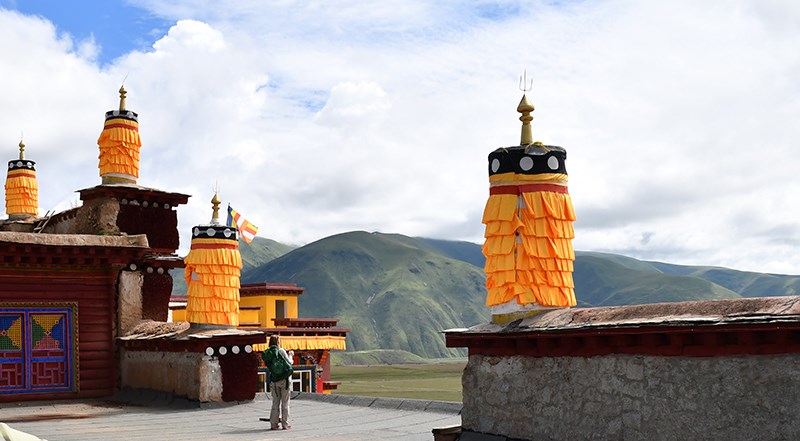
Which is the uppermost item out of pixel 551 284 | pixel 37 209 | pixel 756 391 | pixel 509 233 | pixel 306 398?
pixel 37 209

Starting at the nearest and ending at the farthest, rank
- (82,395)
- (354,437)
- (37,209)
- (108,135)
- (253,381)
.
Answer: (354,437), (253,381), (82,395), (108,135), (37,209)

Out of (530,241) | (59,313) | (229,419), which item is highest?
(530,241)

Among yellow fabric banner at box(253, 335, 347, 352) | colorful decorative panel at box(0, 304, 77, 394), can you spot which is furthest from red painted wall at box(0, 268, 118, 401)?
yellow fabric banner at box(253, 335, 347, 352)

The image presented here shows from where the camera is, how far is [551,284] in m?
10.8

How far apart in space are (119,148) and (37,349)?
20.3 feet

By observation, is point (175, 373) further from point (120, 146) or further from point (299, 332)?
point (299, 332)

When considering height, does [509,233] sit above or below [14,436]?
above

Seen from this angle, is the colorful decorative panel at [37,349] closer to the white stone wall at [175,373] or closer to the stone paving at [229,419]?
the stone paving at [229,419]

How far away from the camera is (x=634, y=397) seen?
8828 millimetres

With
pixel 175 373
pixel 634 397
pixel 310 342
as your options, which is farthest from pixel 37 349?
pixel 310 342

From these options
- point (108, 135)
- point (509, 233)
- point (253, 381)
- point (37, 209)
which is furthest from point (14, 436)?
point (37, 209)

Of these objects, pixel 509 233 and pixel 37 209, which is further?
pixel 37 209

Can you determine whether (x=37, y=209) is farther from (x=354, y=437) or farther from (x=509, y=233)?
(x=509, y=233)

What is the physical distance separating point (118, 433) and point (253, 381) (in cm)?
481
